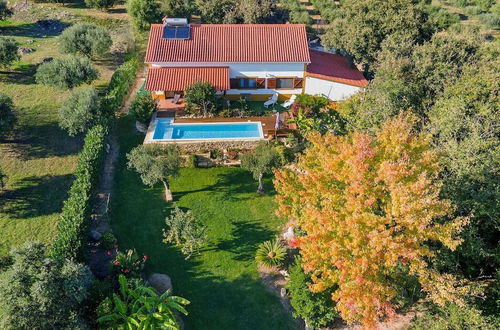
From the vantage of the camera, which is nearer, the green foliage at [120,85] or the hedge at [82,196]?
the hedge at [82,196]

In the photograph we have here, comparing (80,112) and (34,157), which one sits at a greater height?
(80,112)

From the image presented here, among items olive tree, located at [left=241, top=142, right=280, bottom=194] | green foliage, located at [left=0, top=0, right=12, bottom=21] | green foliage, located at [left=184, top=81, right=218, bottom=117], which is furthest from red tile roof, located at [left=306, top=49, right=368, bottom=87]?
green foliage, located at [left=0, top=0, right=12, bottom=21]

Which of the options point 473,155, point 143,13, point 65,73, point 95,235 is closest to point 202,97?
point 65,73

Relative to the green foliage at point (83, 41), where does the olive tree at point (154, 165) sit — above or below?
below

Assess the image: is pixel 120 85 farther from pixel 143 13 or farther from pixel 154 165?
pixel 143 13

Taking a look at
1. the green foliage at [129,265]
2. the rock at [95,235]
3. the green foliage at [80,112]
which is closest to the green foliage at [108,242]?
the rock at [95,235]

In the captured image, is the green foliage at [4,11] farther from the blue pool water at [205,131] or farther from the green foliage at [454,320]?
the green foliage at [454,320]
